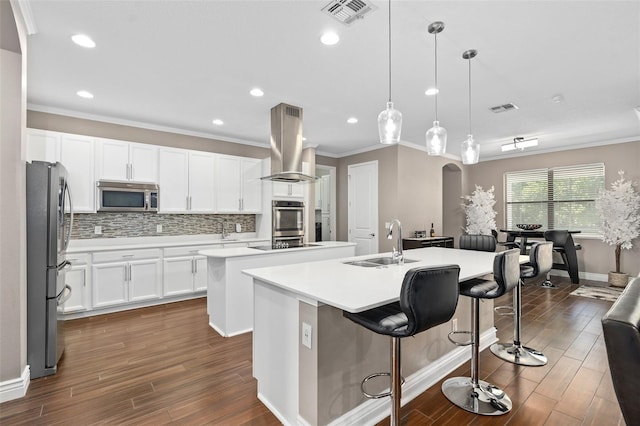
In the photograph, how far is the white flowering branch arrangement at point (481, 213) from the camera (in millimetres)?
6785

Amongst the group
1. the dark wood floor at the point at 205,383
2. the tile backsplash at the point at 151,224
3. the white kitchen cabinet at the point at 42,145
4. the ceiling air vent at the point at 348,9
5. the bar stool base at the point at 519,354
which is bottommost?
the dark wood floor at the point at 205,383

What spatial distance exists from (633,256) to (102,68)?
27.6 feet

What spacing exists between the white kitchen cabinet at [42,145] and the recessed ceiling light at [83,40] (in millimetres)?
1866

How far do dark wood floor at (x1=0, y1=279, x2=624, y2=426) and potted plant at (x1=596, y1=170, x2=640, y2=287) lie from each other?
8.33 feet

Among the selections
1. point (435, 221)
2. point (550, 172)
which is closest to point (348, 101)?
point (435, 221)

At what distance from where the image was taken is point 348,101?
382 cm

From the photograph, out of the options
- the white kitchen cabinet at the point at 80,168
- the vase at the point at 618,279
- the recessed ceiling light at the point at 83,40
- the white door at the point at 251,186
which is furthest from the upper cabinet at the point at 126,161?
the vase at the point at 618,279

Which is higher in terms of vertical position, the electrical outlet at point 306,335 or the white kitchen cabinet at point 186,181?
the white kitchen cabinet at point 186,181

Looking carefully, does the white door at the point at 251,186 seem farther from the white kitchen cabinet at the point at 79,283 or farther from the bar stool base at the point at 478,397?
the bar stool base at the point at 478,397

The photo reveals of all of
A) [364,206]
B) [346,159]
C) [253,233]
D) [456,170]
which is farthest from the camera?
[456,170]

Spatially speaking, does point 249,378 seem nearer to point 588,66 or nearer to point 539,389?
point 539,389

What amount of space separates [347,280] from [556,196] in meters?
6.59

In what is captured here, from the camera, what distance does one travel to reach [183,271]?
14.8 feet

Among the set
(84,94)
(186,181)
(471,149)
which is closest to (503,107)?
(471,149)
